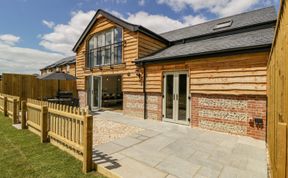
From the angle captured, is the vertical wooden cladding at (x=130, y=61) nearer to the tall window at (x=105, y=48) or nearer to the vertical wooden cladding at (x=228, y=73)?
the tall window at (x=105, y=48)

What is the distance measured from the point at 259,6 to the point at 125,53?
9.32 metres

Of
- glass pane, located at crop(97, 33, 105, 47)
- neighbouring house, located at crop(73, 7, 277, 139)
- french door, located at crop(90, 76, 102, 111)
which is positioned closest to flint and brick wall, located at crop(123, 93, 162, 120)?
neighbouring house, located at crop(73, 7, 277, 139)

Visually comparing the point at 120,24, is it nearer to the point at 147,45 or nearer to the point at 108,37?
the point at 108,37

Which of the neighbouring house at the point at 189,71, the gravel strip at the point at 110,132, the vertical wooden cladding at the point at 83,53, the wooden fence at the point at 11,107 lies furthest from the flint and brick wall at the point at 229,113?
the vertical wooden cladding at the point at 83,53

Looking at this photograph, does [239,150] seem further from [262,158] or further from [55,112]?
[55,112]

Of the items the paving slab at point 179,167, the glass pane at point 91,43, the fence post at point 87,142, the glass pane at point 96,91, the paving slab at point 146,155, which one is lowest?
the paving slab at point 179,167

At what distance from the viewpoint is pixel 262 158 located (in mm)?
4199

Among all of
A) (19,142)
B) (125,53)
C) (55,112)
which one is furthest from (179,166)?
(125,53)

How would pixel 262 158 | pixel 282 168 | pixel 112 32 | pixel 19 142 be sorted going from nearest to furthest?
pixel 282 168 → pixel 262 158 → pixel 19 142 → pixel 112 32

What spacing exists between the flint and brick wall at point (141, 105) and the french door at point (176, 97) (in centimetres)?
34

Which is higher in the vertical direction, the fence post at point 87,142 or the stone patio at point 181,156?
the fence post at point 87,142

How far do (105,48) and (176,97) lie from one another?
20.5ft

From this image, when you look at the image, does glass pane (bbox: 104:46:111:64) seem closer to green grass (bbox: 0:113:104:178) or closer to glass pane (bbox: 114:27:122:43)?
glass pane (bbox: 114:27:122:43)

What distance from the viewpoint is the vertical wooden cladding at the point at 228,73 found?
18.8 feet
